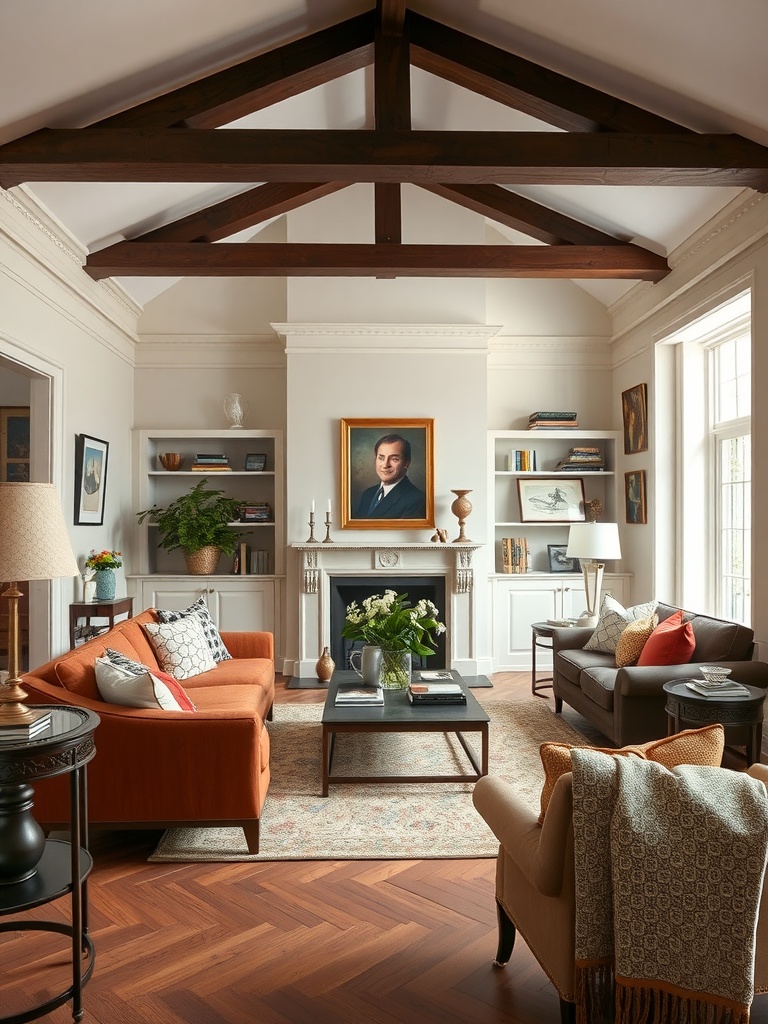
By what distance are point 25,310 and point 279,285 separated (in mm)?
2987

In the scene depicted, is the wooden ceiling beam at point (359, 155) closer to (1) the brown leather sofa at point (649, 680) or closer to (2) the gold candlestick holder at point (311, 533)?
(1) the brown leather sofa at point (649, 680)

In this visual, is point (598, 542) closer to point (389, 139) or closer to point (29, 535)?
point (389, 139)

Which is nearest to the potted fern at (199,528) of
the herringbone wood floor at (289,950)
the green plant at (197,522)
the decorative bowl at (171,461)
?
the green plant at (197,522)

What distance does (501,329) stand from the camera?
22.5 ft

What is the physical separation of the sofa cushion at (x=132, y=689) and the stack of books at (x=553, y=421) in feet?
15.2

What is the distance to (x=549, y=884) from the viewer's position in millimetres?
1859

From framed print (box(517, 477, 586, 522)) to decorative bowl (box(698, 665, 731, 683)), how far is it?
10.8ft

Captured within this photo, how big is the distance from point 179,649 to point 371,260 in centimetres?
308

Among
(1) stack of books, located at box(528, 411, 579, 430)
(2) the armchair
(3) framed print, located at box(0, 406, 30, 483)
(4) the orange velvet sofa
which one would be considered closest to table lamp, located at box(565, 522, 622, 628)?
(1) stack of books, located at box(528, 411, 579, 430)

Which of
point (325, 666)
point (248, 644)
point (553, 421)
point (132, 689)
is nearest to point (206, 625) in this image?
point (248, 644)

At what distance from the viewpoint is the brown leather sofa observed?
4031 mm

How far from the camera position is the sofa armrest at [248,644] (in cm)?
512

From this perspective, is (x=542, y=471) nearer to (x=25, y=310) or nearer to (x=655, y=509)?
(x=655, y=509)

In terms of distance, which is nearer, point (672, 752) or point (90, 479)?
point (672, 752)
